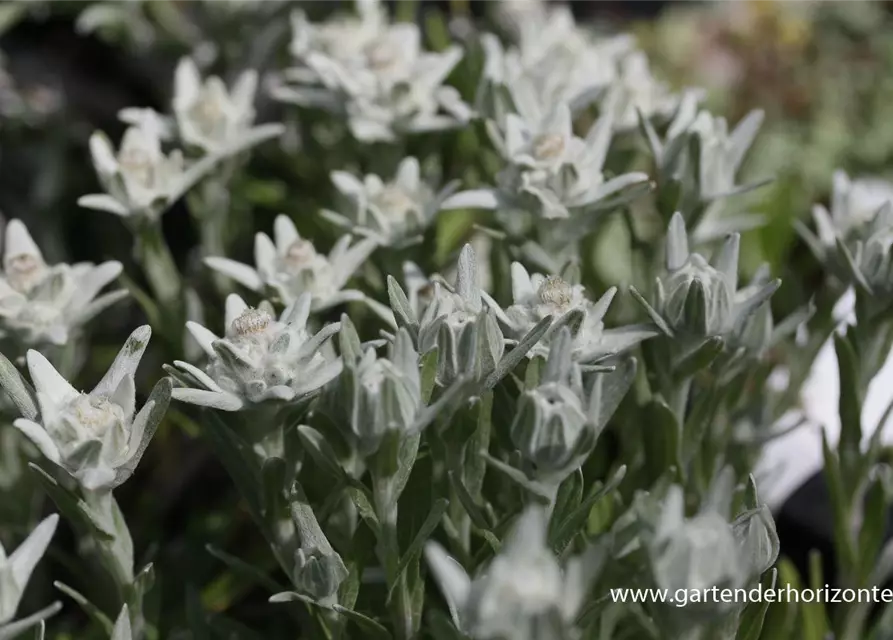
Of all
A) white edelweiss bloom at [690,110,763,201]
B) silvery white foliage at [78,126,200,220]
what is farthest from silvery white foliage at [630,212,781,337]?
silvery white foliage at [78,126,200,220]

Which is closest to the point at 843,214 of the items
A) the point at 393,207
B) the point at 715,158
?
the point at 715,158

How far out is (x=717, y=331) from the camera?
2.24 feet

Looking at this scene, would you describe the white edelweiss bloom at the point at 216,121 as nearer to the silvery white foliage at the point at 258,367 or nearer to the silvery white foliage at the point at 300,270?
the silvery white foliage at the point at 300,270

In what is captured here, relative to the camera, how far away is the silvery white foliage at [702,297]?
2.20 feet

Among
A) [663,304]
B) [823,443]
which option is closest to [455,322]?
[663,304]

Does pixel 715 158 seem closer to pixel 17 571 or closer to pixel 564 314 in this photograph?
pixel 564 314

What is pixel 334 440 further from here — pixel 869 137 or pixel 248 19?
pixel 869 137

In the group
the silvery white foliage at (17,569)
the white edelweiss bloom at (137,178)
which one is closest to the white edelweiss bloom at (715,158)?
the white edelweiss bloom at (137,178)

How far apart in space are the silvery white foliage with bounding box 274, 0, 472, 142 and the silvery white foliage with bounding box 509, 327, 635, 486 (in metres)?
0.40

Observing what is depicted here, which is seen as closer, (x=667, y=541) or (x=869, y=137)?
(x=667, y=541)

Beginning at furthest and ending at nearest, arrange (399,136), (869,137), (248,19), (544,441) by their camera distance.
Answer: (869,137) → (248,19) → (399,136) → (544,441)

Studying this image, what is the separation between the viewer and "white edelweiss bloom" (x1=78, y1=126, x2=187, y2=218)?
0.87 metres

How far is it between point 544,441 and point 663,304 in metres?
0.17

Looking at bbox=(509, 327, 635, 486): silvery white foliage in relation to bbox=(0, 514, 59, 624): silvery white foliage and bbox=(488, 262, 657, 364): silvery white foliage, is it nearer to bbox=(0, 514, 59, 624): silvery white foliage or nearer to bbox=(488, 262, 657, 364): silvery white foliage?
bbox=(488, 262, 657, 364): silvery white foliage
